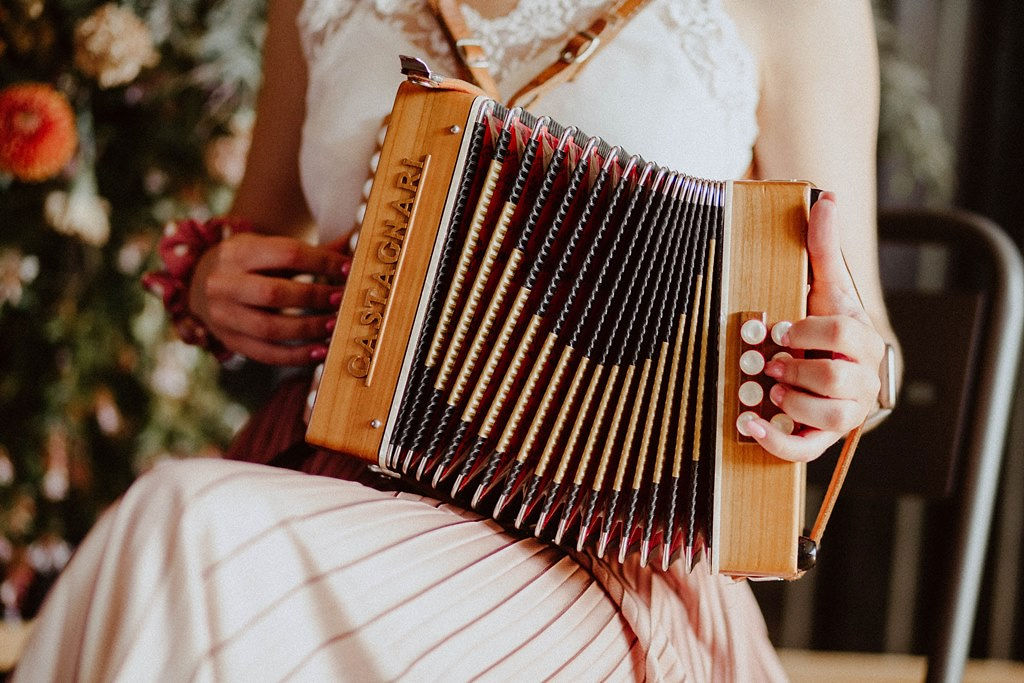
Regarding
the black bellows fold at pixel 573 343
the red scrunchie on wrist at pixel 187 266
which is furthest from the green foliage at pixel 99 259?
the black bellows fold at pixel 573 343

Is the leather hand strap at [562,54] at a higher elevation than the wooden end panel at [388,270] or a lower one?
higher

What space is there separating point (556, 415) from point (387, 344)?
14 centimetres

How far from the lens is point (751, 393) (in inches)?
22.6

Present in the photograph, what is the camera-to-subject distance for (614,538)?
66 cm

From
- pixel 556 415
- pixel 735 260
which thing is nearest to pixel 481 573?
pixel 556 415

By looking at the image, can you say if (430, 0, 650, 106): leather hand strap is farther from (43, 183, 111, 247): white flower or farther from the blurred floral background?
(43, 183, 111, 247): white flower

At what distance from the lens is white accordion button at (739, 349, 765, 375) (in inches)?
22.6

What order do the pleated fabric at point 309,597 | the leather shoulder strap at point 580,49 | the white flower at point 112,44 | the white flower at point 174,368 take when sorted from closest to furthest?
the pleated fabric at point 309,597, the leather shoulder strap at point 580,49, the white flower at point 112,44, the white flower at point 174,368

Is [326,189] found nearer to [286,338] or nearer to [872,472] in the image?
[286,338]

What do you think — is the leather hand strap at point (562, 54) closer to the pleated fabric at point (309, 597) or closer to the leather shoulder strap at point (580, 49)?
the leather shoulder strap at point (580, 49)

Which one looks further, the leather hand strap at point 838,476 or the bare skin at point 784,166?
the bare skin at point 784,166

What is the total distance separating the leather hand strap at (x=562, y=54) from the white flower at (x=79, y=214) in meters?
0.89

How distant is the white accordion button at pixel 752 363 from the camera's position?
0.58 meters

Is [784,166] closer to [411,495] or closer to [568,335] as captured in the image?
[568,335]
